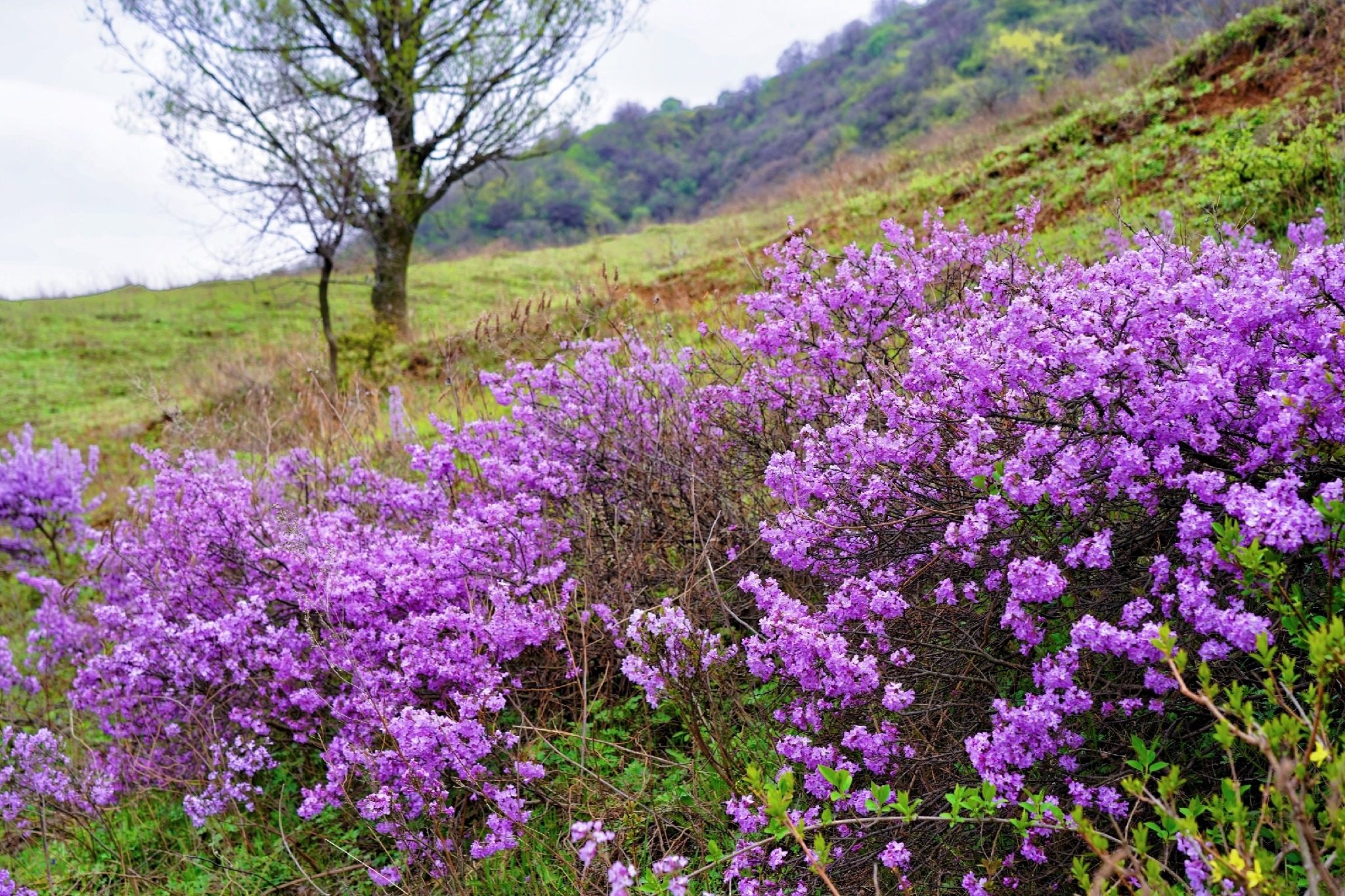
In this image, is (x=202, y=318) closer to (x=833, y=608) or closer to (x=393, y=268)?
(x=393, y=268)

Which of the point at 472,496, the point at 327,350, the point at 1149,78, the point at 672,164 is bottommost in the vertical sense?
the point at 472,496

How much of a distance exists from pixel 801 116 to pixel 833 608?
203 ft

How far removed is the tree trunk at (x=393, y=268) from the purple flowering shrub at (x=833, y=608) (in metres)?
12.1

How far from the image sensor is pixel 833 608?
2.39 metres

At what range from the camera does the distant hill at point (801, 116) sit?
40906 millimetres

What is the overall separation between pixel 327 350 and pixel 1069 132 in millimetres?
9451

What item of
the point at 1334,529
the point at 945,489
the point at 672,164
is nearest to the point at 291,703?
the point at 945,489

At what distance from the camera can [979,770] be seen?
6.52 feet

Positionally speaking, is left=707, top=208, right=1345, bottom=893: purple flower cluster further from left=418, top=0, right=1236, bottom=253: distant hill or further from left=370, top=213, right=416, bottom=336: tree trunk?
left=418, top=0, right=1236, bottom=253: distant hill


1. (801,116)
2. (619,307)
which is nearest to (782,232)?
(619,307)

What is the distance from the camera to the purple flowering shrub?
1839 mm

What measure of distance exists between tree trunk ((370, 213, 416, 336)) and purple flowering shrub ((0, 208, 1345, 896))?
12069mm

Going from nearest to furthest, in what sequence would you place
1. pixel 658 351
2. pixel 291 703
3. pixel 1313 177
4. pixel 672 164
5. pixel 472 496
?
pixel 291 703
pixel 472 496
pixel 658 351
pixel 1313 177
pixel 672 164

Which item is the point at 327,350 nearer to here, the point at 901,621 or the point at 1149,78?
the point at 901,621
